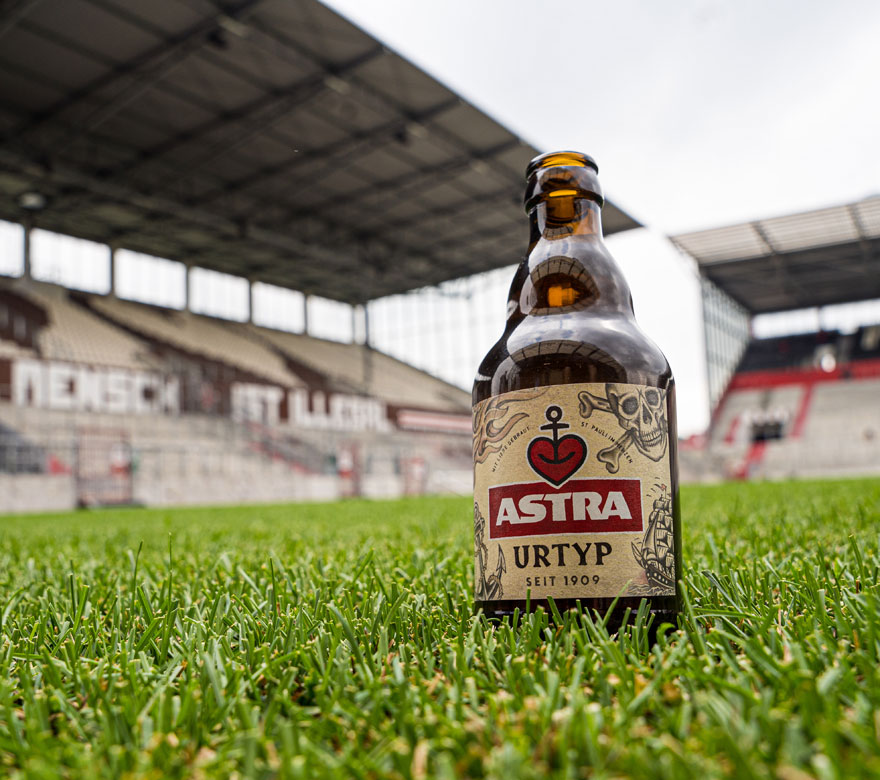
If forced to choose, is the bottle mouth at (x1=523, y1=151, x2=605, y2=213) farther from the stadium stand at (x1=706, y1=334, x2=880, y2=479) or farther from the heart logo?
the stadium stand at (x1=706, y1=334, x2=880, y2=479)

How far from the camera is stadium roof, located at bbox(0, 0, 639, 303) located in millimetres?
14359

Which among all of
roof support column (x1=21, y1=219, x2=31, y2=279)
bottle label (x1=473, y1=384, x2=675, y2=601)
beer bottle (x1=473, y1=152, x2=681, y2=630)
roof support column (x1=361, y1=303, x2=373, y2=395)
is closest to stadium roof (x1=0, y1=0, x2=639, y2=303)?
roof support column (x1=21, y1=219, x2=31, y2=279)

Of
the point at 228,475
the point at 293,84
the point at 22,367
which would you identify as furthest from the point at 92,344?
the point at 293,84

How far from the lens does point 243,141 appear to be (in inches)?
733

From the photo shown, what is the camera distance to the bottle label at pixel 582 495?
1.12 meters

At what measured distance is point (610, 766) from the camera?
0.66m

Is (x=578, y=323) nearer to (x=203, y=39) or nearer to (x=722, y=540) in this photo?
(x=722, y=540)

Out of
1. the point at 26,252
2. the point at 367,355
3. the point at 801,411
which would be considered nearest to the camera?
the point at 26,252

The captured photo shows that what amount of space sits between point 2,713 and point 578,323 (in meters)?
0.89

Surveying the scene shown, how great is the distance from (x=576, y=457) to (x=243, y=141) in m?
19.0

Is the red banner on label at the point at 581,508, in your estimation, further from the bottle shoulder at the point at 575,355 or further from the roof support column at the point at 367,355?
the roof support column at the point at 367,355

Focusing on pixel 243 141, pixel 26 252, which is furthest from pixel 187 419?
pixel 26 252

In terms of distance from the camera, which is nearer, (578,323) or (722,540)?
(578,323)

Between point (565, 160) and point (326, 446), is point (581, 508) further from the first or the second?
point (326, 446)
